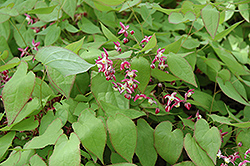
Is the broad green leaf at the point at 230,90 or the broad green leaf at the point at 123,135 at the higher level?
the broad green leaf at the point at 123,135

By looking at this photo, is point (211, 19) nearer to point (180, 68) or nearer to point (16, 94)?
point (180, 68)

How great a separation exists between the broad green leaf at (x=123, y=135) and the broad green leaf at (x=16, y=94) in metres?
0.24

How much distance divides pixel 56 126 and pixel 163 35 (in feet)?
2.11

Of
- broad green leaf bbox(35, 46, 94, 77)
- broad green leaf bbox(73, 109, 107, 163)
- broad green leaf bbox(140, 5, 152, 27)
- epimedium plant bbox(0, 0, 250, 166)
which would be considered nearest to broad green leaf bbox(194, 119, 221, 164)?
epimedium plant bbox(0, 0, 250, 166)

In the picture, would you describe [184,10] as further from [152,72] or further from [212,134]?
[212,134]

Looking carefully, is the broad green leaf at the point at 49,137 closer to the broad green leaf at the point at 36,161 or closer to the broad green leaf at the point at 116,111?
the broad green leaf at the point at 36,161

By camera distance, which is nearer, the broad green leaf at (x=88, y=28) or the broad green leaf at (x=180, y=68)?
the broad green leaf at (x=180, y=68)

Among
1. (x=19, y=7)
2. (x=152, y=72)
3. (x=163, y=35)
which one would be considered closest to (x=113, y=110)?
(x=152, y=72)

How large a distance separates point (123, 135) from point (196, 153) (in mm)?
226

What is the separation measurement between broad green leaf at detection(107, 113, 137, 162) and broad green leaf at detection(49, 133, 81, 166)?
10 centimetres

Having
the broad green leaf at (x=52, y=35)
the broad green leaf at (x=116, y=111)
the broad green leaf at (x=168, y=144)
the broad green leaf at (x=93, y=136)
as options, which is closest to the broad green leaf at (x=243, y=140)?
the broad green leaf at (x=168, y=144)

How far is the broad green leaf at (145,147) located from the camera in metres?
0.68

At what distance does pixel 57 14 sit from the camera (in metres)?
0.99

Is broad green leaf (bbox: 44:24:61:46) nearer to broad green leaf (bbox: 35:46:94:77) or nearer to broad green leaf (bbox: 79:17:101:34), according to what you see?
broad green leaf (bbox: 79:17:101:34)
